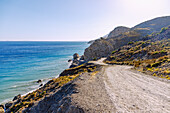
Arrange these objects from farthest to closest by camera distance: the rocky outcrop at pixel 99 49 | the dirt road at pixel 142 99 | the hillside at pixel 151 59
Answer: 1. the rocky outcrop at pixel 99 49
2. the hillside at pixel 151 59
3. the dirt road at pixel 142 99

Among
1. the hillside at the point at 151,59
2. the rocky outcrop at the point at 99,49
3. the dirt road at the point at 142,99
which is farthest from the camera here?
the rocky outcrop at the point at 99,49

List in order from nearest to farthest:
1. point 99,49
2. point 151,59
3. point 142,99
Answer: point 142,99
point 151,59
point 99,49

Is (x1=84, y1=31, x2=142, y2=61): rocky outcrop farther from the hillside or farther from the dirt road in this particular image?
the dirt road

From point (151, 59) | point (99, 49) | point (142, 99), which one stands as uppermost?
point (99, 49)

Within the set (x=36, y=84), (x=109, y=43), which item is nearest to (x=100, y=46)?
(x=109, y=43)

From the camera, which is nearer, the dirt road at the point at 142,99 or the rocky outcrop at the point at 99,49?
the dirt road at the point at 142,99

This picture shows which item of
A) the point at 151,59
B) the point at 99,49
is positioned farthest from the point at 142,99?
the point at 99,49

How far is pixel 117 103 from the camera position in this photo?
10078 mm

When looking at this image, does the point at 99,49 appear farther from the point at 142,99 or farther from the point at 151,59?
the point at 142,99

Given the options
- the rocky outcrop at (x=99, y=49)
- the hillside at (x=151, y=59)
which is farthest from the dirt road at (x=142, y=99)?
the rocky outcrop at (x=99, y=49)

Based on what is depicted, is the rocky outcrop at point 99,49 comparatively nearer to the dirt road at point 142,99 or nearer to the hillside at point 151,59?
the hillside at point 151,59

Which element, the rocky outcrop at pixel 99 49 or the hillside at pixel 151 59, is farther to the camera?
the rocky outcrop at pixel 99 49

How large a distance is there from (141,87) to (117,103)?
614 centimetres

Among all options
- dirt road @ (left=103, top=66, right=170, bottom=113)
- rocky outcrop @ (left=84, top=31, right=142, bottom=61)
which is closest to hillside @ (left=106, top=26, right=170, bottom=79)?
dirt road @ (left=103, top=66, right=170, bottom=113)
